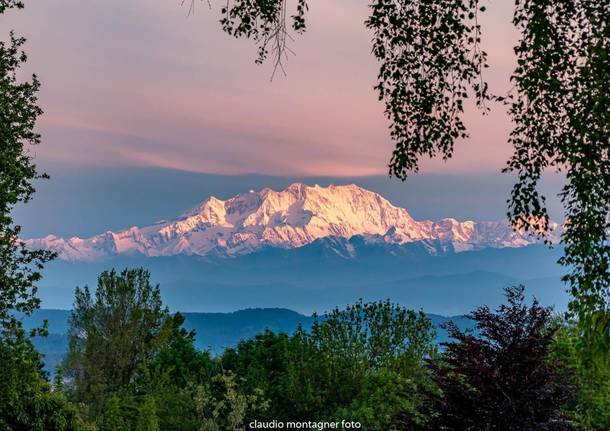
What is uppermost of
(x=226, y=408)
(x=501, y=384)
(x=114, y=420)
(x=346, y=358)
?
(x=346, y=358)

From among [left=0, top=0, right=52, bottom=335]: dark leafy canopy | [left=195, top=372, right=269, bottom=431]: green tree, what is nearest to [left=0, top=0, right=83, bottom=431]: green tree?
[left=0, top=0, right=52, bottom=335]: dark leafy canopy

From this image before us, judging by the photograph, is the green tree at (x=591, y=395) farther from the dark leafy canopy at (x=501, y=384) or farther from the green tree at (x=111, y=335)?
the green tree at (x=111, y=335)

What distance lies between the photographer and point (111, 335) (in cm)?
4744

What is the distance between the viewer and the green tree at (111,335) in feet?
153

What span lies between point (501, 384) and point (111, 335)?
3632cm

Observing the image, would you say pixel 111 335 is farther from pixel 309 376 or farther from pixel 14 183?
pixel 14 183

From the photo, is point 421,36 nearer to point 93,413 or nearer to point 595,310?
point 595,310

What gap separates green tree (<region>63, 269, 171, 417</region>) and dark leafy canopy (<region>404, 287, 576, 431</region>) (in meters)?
34.5

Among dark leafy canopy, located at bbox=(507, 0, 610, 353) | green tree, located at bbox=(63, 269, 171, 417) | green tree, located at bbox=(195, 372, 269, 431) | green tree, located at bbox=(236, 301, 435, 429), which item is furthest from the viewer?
green tree, located at bbox=(63, 269, 171, 417)

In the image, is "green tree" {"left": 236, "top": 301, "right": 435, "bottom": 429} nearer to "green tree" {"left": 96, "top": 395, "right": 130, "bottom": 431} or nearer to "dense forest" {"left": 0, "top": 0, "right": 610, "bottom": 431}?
"dense forest" {"left": 0, "top": 0, "right": 610, "bottom": 431}

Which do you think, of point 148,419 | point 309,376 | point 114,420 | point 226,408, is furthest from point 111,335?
point 309,376

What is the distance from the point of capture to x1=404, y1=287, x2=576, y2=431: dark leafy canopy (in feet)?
45.6

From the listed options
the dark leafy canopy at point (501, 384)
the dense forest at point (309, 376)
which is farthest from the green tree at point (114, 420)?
the dark leafy canopy at point (501, 384)

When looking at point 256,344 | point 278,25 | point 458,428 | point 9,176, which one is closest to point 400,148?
point 278,25
